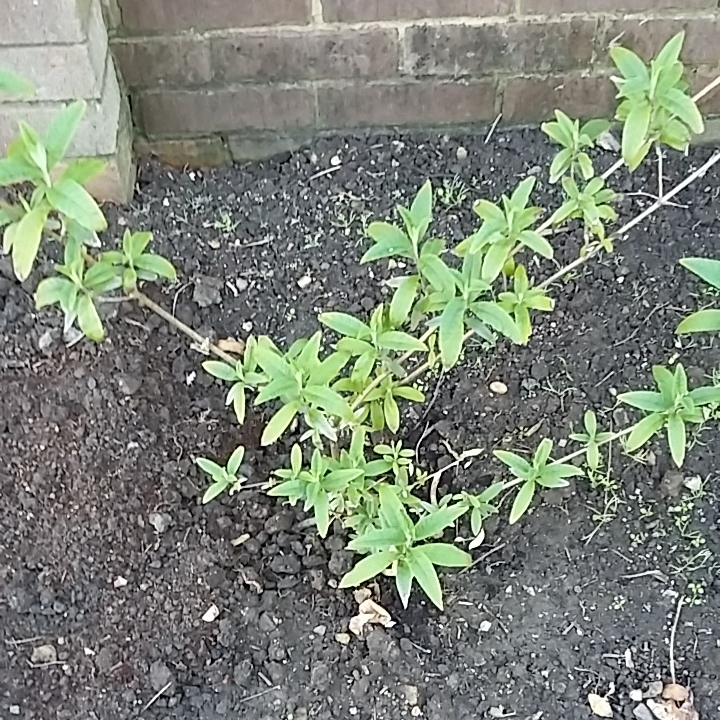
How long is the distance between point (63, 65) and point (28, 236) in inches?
33.3

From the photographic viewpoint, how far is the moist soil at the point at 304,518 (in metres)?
1.74

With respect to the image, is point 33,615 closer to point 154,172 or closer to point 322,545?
point 322,545

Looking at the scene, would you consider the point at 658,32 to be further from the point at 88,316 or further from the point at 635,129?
the point at 88,316

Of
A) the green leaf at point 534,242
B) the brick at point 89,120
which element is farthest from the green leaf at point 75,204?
the brick at point 89,120

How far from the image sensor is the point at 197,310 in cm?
213

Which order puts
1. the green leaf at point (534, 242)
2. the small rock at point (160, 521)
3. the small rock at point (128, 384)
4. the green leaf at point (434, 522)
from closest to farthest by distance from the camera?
1. the green leaf at point (534, 242)
2. the green leaf at point (434, 522)
3. the small rock at point (160, 521)
4. the small rock at point (128, 384)

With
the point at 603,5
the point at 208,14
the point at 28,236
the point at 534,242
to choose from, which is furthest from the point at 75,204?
the point at 603,5

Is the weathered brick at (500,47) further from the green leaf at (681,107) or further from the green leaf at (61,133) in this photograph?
the green leaf at (61,133)

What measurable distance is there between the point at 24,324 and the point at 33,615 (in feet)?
1.86

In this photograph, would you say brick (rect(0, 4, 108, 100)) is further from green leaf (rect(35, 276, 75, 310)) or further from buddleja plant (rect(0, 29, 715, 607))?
green leaf (rect(35, 276, 75, 310))

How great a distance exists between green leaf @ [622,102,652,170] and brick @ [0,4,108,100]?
1.02 meters

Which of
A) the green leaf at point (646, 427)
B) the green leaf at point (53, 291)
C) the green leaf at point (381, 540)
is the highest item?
the green leaf at point (53, 291)

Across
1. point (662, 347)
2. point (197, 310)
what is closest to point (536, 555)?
point (662, 347)

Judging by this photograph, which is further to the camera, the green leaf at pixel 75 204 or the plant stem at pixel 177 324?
the plant stem at pixel 177 324
